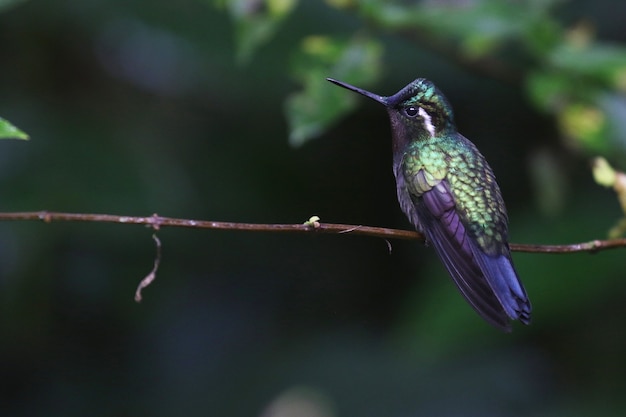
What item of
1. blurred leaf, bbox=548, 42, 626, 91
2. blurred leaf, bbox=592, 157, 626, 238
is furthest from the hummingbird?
blurred leaf, bbox=548, 42, 626, 91

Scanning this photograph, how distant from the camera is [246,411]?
13.9 ft

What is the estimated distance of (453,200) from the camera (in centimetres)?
274

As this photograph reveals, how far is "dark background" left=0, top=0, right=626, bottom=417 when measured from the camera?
400 cm

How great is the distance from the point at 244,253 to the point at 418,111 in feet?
7.31

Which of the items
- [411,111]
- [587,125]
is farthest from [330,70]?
[587,125]

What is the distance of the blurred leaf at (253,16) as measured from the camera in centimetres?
306

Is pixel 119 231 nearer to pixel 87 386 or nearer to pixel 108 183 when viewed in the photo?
pixel 108 183

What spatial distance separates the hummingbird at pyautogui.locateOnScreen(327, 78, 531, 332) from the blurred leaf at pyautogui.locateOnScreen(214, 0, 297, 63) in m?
0.56

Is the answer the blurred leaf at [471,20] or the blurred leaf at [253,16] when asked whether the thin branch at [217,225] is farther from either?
the blurred leaf at [471,20]

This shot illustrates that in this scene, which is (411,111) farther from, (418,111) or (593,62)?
(593,62)

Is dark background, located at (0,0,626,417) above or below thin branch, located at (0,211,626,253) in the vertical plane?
above

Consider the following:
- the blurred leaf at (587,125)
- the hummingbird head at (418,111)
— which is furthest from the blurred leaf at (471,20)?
the hummingbird head at (418,111)

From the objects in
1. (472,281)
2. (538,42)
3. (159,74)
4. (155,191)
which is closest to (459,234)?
(472,281)

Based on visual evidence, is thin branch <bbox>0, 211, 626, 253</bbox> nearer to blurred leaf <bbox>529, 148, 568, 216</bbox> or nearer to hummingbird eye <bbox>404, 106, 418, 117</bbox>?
hummingbird eye <bbox>404, 106, 418, 117</bbox>
